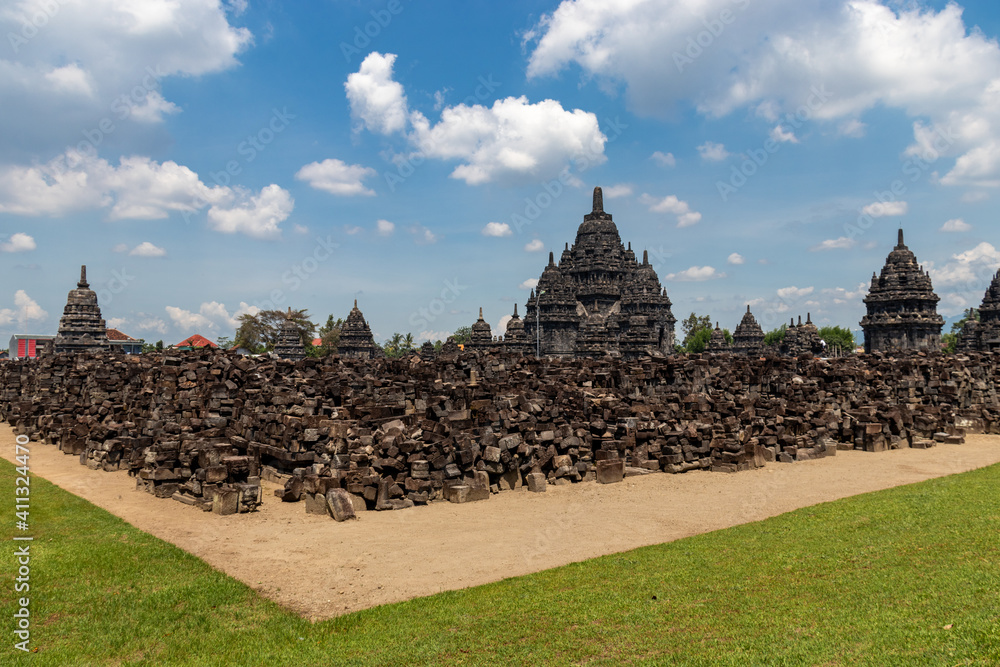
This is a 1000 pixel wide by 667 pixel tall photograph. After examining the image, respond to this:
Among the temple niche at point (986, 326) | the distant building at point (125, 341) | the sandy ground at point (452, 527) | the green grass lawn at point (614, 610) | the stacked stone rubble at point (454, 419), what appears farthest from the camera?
the distant building at point (125, 341)

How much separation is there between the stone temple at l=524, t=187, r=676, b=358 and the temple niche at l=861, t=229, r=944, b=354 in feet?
51.0

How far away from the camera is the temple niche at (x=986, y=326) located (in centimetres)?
4488

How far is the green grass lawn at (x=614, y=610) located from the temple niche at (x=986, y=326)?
141 feet

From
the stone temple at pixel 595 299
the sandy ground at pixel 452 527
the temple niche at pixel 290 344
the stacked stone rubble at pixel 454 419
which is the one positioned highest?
the stone temple at pixel 595 299

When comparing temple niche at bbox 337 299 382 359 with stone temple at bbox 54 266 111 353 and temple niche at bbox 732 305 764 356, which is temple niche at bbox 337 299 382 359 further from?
temple niche at bbox 732 305 764 356

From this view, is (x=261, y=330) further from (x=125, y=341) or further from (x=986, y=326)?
(x=986, y=326)

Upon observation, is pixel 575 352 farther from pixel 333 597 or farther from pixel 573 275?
pixel 333 597

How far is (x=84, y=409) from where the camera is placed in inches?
814

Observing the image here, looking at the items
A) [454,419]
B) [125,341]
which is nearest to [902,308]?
[454,419]

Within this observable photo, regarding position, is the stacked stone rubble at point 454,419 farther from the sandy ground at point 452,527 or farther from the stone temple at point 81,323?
the stone temple at point 81,323

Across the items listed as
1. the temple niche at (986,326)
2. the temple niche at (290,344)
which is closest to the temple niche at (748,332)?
the temple niche at (986,326)

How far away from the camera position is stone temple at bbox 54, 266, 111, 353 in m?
A: 42.6

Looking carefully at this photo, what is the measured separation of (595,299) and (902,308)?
27.6m

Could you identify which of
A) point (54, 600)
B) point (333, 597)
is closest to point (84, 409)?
point (54, 600)
